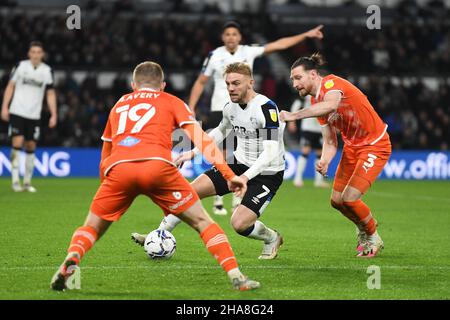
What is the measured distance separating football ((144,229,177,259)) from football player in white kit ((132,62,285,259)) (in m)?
0.35

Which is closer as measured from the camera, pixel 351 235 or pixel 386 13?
pixel 351 235

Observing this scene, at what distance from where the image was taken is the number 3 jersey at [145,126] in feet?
20.7

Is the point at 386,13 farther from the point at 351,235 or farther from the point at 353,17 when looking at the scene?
the point at 351,235

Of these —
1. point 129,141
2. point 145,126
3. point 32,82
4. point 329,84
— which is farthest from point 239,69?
point 32,82

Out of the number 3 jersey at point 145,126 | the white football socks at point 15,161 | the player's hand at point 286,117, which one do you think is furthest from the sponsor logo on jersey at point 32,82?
the number 3 jersey at point 145,126

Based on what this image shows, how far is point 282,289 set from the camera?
258 inches

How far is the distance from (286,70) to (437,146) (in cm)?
667

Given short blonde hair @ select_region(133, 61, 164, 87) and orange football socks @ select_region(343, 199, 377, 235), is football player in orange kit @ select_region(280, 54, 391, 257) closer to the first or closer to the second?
orange football socks @ select_region(343, 199, 377, 235)

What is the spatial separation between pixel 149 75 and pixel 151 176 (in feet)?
2.86

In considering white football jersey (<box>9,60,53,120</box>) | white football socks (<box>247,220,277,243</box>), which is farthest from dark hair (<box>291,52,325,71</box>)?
white football jersey (<box>9,60,53,120</box>)

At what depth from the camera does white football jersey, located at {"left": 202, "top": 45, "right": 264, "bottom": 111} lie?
12.2 metres

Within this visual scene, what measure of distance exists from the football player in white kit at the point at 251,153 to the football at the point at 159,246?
0.35 m

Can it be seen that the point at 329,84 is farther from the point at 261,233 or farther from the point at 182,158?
the point at 182,158
